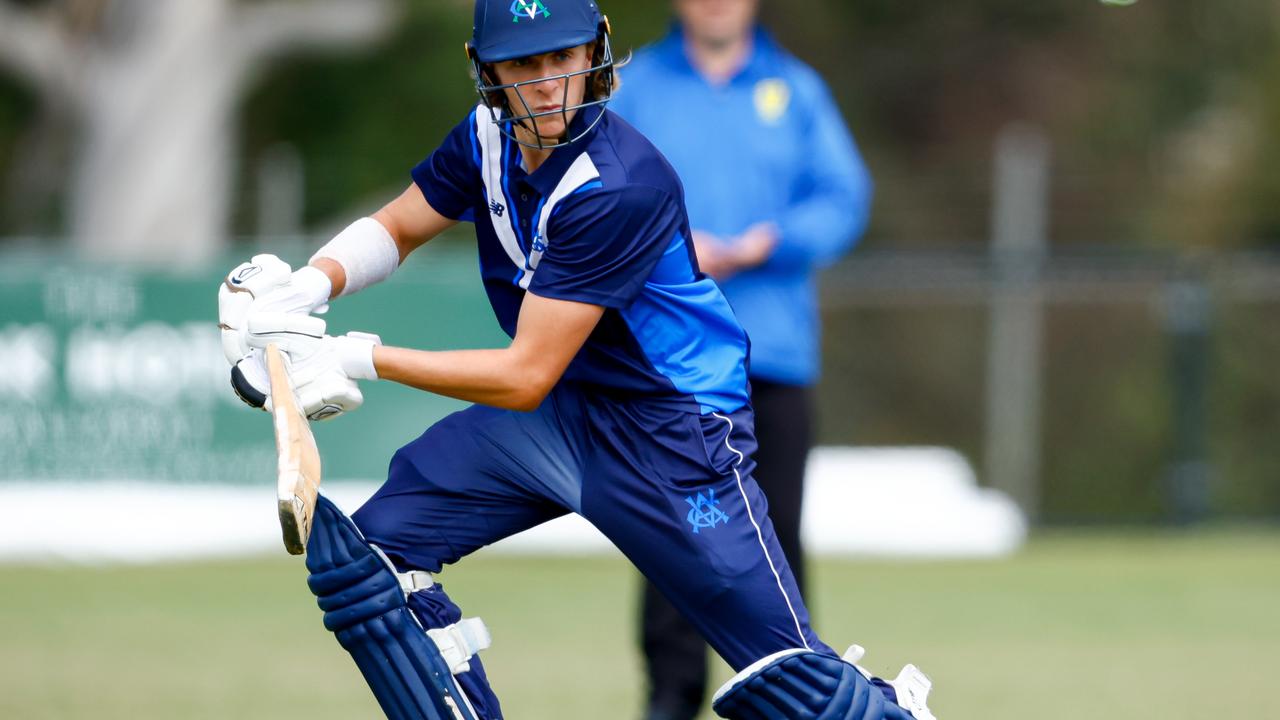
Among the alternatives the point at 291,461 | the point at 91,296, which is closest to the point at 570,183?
the point at 291,461

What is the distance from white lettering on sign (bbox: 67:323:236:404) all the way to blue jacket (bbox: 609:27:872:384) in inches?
202

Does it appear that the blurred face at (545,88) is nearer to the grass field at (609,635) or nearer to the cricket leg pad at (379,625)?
the cricket leg pad at (379,625)

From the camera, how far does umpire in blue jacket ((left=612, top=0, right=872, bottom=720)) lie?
5.53 meters

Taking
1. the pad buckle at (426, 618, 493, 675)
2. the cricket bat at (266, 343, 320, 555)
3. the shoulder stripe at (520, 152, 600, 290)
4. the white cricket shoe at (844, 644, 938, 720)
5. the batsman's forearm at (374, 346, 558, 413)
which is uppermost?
the shoulder stripe at (520, 152, 600, 290)

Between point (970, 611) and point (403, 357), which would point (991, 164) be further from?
point (403, 357)

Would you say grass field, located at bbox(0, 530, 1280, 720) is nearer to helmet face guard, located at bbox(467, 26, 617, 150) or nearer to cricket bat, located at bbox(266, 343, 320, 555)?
cricket bat, located at bbox(266, 343, 320, 555)

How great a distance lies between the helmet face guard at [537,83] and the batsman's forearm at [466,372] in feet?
1.55

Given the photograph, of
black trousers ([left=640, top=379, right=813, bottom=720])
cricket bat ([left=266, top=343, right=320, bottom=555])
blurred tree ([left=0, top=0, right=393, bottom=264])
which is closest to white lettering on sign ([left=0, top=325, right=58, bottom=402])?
blurred tree ([left=0, top=0, right=393, bottom=264])

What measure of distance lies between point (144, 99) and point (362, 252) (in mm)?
11741

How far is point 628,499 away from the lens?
13.6ft

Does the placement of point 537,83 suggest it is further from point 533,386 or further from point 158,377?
point 158,377

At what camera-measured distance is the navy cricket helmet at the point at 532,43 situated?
398cm

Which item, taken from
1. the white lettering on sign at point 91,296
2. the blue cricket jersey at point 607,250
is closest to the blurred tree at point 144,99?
the white lettering on sign at point 91,296

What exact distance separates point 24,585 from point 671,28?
5099 mm
